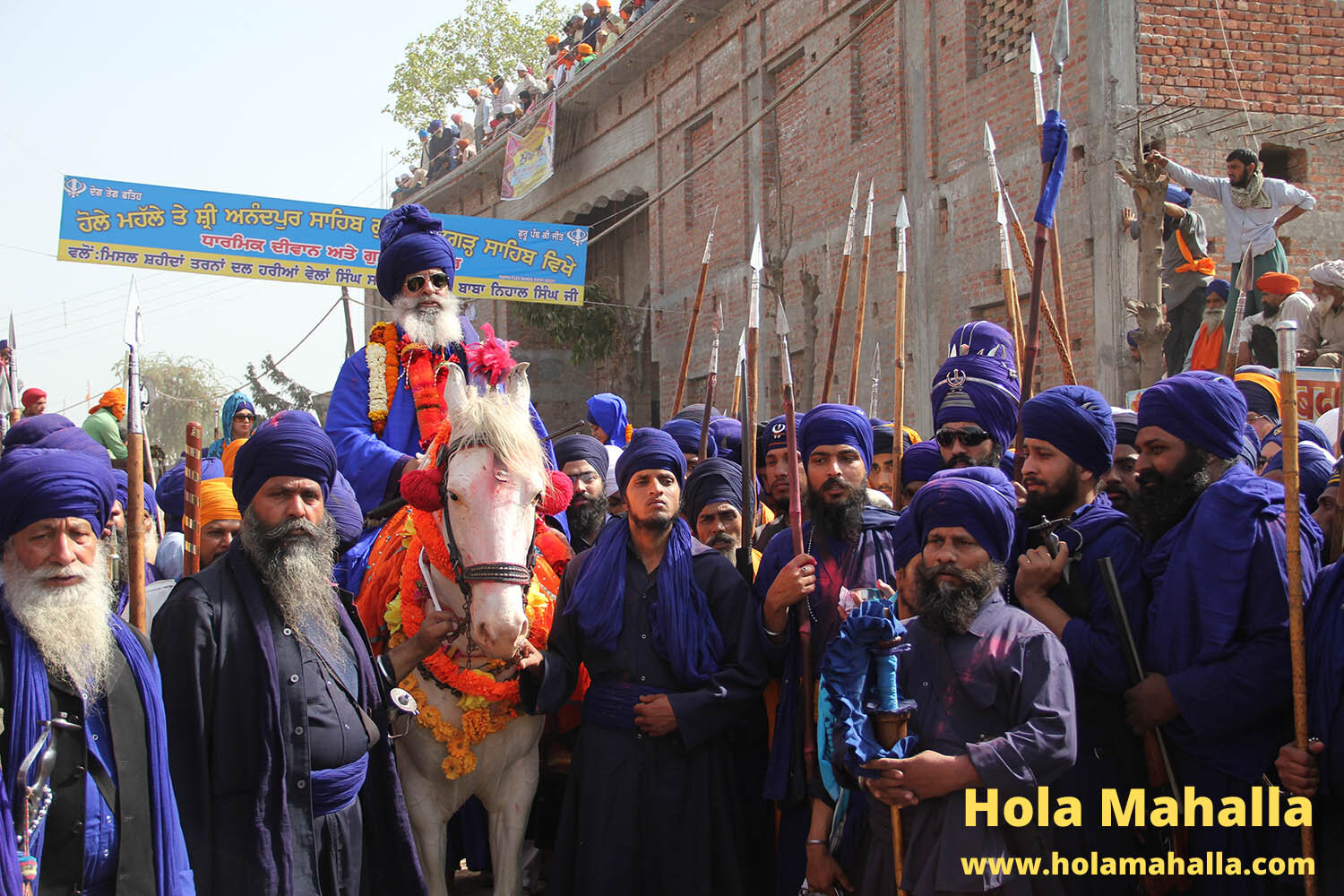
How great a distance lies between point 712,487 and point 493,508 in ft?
4.83

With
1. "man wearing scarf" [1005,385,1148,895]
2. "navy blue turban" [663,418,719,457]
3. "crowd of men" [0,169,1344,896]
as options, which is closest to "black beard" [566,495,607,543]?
"crowd of men" [0,169,1344,896]

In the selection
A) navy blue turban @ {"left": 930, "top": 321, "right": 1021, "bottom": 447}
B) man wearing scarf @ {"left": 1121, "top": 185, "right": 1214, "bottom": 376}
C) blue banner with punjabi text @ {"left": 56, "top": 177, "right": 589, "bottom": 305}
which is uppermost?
blue banner with punjabi text @ {"left": 56, "top": 177, "right": 589, "bottom": 305}

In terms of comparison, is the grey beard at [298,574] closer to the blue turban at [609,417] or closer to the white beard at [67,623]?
the white beard at [67,623]

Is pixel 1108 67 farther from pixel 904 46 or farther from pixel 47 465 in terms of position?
pixel 47 465

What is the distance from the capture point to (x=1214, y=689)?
3336 millimetres

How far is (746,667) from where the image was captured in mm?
4133

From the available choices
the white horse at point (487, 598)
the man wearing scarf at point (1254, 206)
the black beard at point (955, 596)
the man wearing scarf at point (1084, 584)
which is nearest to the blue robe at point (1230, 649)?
the man wearing scarf at point (1084, 584)

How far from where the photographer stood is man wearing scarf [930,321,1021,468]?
4711 mm

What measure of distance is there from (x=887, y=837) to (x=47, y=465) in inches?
92.7

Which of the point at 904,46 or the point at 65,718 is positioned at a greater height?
the point at 904,46

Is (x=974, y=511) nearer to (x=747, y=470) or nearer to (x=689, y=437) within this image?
(x=747, y=470)

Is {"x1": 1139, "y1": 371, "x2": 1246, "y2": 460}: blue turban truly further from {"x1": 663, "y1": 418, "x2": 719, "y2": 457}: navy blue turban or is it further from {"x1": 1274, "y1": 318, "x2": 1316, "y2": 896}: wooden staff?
{"x1": 663, "y1": 418, "x2": 719, "y2": 457}: navy blue turban

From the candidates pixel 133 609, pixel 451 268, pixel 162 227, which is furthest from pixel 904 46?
pixel 133 609

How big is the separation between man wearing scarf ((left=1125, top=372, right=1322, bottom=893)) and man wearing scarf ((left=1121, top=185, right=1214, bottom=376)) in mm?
7321
